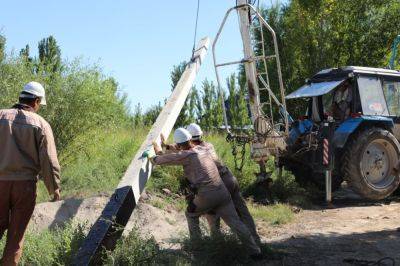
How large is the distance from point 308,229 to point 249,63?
10.9 ft

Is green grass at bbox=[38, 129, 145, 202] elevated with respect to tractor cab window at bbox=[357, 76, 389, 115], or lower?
lower

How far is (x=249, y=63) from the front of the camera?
34.3ft

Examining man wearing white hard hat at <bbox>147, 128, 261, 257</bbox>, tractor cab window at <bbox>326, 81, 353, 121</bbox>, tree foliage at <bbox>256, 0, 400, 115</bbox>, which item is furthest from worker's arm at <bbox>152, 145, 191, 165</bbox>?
tree foliage at <bbox>256, 0, 400, 115</bbox>

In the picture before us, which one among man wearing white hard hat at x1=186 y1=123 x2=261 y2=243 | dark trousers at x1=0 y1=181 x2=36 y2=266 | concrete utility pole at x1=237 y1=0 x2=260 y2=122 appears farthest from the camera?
concrete utility pole at x1=237 y1=0 x2=260 y2=122

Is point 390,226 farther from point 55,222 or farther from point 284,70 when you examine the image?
point 284,70

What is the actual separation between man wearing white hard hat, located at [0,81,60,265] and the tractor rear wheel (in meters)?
6.34

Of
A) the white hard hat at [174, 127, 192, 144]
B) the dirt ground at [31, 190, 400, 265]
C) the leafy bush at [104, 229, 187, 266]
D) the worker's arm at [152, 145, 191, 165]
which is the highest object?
the white hard hat at [174, 127, 192, 144]

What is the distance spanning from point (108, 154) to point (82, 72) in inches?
69.1

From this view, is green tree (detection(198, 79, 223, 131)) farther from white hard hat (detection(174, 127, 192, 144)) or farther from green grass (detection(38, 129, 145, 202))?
white hard hat (detection(174, 127, 192, 144))

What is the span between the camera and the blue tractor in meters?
10.4

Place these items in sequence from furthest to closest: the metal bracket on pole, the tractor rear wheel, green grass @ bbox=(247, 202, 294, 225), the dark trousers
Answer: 1. the tractor rear wheel
2. green grass @ bbox=(247, 202, 294, 225)
3. the metal bracket on pole
4. the dark trousers

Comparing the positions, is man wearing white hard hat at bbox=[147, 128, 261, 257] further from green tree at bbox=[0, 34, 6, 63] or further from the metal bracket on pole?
green tree at bbox=[0, 34, 6, 63]

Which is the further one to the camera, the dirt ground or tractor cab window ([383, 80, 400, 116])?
tractor cab window ([383, 80, 400, 116])

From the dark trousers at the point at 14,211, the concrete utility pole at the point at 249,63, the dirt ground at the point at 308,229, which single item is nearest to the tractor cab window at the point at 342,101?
the concrete utility pole at the point at 249,63
